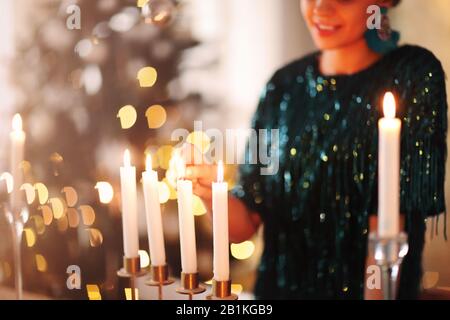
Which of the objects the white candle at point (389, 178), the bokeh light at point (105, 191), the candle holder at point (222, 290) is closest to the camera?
the white candle at point (389, 178)

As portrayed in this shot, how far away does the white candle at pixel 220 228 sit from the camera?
0.80 m

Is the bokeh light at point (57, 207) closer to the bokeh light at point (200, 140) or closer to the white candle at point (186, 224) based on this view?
the bokeh light at point (200, 140)

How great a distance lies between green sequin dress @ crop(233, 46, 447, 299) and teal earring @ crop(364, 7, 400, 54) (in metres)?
0.02

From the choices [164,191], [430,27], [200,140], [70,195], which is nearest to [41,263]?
[70,195]

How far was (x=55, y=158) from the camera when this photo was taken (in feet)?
4.37

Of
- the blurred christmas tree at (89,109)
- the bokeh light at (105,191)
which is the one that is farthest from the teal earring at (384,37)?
the bokeh light at (105,191)

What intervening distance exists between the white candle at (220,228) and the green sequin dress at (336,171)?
37 cm

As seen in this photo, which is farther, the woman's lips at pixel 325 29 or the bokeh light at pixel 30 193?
the bokeh light at pixel 30 193

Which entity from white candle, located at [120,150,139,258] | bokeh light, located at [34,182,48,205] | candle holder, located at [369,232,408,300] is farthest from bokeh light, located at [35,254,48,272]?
candle holder, located at [369,232,408,300]

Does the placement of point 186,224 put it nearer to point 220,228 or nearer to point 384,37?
point 220,228

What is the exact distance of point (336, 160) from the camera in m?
1.12

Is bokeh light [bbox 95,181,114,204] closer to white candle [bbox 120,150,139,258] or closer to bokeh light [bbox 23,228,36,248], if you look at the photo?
bokeh light [bbox 23,228,36,248]

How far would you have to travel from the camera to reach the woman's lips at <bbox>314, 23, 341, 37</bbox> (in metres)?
1.11
